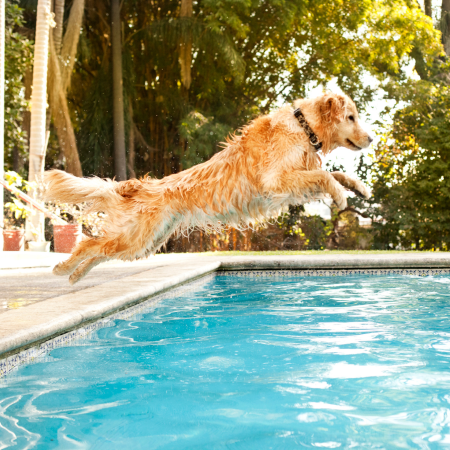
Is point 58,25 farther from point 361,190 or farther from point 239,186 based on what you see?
point 361,190

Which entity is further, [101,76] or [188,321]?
[101,76]

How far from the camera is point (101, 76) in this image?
14727 millimetres

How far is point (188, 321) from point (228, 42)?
9.99m

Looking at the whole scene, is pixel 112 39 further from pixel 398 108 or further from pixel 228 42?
pixel 398 108

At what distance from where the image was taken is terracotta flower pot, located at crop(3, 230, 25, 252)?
30.6 feet

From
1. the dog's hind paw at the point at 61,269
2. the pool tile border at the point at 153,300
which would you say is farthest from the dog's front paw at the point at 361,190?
the dog's hind paw at the point at 61,269

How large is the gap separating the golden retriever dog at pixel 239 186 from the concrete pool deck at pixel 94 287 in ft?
1.62

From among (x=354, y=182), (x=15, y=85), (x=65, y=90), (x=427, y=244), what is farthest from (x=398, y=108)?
(x=354, y=182)

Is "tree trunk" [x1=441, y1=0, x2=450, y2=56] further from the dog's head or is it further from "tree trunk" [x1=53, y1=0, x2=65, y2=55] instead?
the dog's head

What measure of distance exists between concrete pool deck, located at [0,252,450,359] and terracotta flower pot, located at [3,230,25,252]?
6.35ft

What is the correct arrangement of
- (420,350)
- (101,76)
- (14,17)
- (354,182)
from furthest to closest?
(101,76), (14,17), (354,182), (420,350)

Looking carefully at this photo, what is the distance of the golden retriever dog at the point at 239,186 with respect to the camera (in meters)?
4.44

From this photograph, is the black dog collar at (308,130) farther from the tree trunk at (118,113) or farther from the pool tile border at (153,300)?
the tree trunk at (118,113)

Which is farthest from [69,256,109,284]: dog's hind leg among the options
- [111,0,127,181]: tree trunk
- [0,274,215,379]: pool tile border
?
[111,0,127,181]: tree trunk
